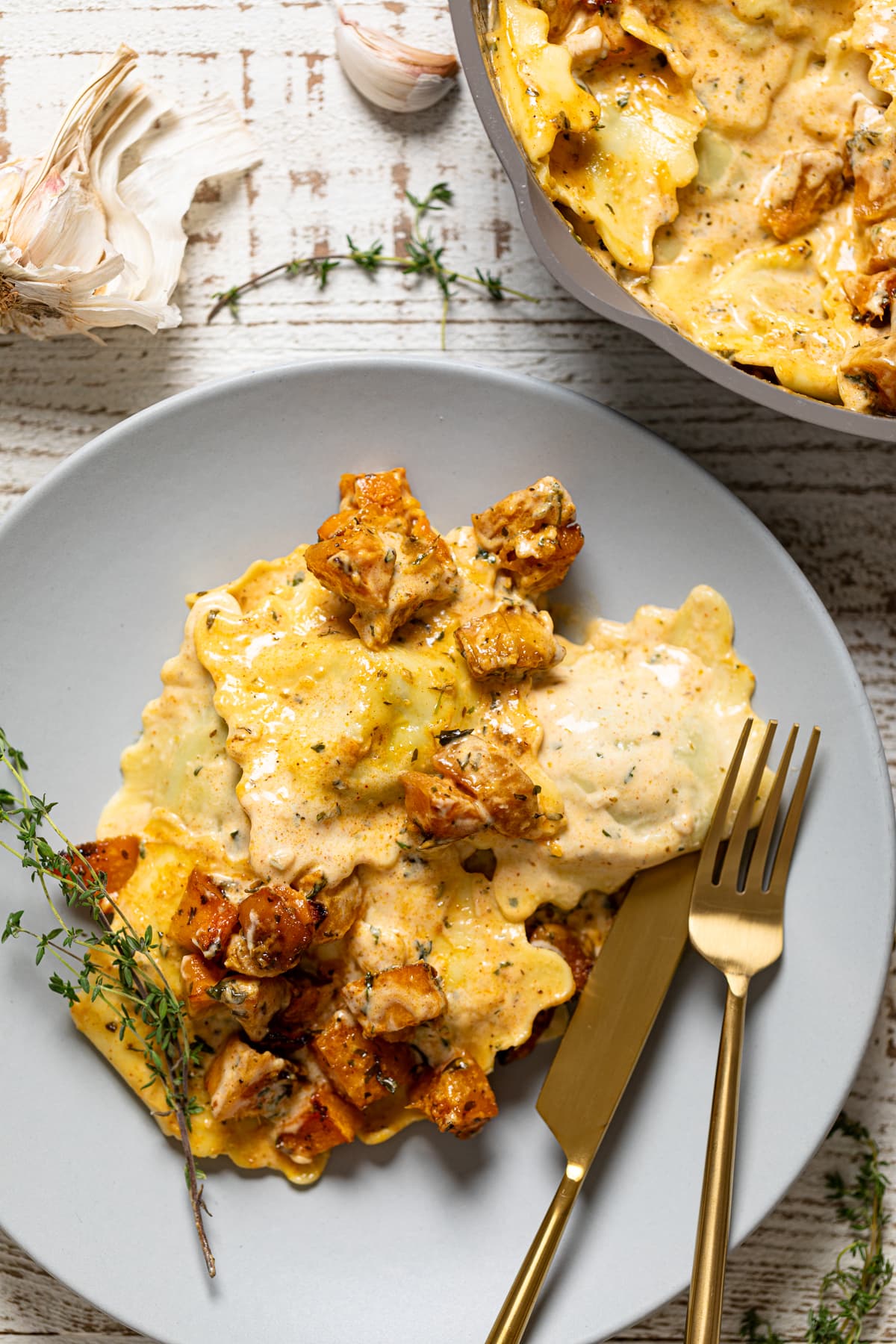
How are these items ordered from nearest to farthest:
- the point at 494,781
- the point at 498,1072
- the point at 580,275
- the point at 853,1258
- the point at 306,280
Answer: the point at 580,275
the point at 494,781
the point at 498,1072
the point at 306,280
the point at 853,1258

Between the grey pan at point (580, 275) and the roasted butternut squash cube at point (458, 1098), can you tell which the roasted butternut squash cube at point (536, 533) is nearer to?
the grey pan at point (580, 275)

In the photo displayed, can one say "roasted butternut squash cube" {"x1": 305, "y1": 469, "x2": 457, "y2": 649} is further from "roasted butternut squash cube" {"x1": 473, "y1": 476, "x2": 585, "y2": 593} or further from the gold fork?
the gold fork

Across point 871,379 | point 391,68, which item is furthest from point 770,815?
point 391,68

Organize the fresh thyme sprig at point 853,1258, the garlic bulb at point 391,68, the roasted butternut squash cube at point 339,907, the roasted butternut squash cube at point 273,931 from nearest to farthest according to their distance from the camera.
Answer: the roasted butternut squash cube at point 273,931 < the roasted butternut squash cube at point 339,907 < the garlic bulb at point 391,68 < the fresh thyme sprig at point 853,1258

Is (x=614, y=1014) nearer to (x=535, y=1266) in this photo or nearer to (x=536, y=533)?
(x=535, y=1266)

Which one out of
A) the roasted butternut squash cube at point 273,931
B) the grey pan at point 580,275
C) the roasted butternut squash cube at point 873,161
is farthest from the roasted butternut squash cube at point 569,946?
the roasted butternut squash cube at point 873,161

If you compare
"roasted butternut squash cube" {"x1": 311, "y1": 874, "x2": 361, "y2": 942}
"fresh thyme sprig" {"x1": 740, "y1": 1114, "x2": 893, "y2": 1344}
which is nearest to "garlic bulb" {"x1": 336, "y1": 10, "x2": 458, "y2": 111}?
"roasted butternut squash cube" {"x1": 311, "y1": 874, "x2": 361, "y2": 942}

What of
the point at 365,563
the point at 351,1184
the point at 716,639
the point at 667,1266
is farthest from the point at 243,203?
the point at 667,1266
